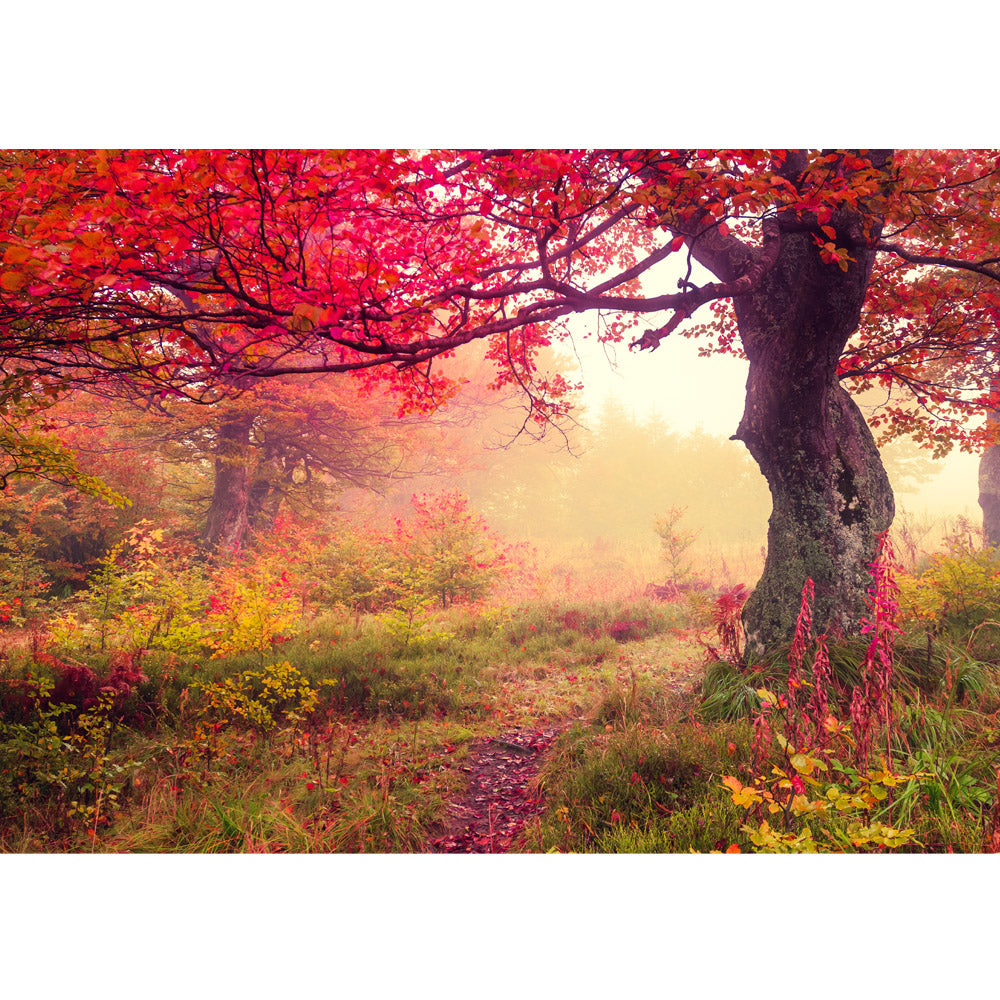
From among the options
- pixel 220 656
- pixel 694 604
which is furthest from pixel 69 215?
pixel 694 604

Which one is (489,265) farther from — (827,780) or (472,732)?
(827,780)

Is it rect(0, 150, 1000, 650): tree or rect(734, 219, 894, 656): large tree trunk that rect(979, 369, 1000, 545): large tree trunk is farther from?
rect(734, 219, 894, 656): large tree trunk

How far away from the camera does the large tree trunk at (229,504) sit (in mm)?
9672

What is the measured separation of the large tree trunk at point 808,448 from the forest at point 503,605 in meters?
0.03

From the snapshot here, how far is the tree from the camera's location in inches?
102

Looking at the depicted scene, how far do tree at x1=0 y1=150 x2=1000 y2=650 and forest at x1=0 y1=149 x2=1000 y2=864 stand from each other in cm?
3

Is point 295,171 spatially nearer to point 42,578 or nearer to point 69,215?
point 69,215

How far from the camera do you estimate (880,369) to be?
5195mm

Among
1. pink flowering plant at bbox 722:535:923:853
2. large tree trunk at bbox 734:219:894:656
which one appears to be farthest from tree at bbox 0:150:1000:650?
pink flowering plant at bbox 722:535:923:853

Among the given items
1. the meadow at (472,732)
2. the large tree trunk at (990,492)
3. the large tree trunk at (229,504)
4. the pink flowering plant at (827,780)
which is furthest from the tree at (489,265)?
the large tree trunk at (229,504)

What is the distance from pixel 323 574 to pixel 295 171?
7.15 meters

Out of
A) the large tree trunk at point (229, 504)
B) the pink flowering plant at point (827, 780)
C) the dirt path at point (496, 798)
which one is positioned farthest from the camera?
the large tree trunk at point (229, 504)

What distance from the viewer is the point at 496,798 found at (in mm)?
3244

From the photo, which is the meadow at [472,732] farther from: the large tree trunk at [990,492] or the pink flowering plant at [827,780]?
the large tree trunk at [990,492]
